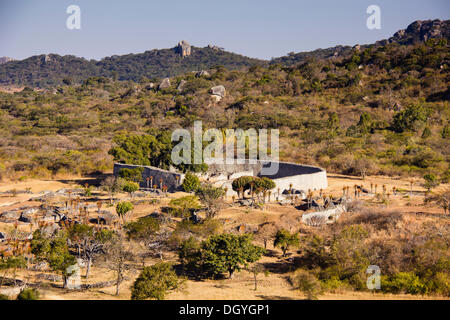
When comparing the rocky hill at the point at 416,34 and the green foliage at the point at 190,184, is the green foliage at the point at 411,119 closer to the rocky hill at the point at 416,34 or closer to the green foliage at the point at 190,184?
the green foliage at the point at 190,184

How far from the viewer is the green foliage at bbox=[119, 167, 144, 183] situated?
30.5 m

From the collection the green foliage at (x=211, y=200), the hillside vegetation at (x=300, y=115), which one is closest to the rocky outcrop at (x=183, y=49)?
the hillside vegetation at (x=300, y=115)

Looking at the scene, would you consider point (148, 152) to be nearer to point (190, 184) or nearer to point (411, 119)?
point (190, 184)

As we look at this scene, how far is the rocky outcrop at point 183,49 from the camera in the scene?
184 m

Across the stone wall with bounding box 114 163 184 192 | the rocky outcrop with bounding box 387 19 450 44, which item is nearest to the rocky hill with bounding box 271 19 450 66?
the rocky outcrop with bounding box 387 19 450 44

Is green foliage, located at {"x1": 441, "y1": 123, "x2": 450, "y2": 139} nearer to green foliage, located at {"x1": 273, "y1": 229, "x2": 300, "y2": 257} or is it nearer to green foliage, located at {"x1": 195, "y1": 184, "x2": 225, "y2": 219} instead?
green foliage, located at {"x1": 195, "y1": 184, "x2": 225, "y2": 219}

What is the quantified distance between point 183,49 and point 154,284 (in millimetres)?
183611

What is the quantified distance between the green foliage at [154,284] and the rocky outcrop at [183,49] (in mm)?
180766

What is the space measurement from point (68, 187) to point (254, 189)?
18045 millimetres

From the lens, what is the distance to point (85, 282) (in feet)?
49.0

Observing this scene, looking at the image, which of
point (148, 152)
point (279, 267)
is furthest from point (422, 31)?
point (279, 267)
